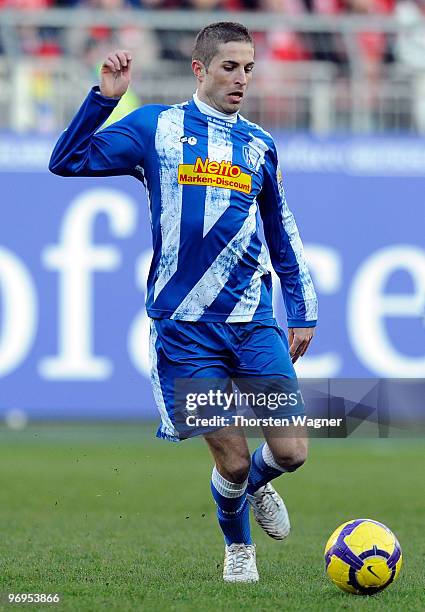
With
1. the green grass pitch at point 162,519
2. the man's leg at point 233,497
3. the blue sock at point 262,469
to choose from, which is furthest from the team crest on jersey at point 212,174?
the green grass pitch at point 162,519

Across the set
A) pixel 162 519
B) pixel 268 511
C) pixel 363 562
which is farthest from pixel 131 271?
pixel 363 562

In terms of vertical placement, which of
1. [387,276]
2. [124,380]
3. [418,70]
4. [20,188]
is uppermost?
[418,70]

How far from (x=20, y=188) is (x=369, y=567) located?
7547mm

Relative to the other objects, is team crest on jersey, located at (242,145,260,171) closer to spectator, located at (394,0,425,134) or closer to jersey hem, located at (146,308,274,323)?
jersey hem, located at (146,308,274,323)

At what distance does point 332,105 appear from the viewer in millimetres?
12719

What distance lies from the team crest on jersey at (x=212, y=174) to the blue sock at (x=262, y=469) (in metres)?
1.25

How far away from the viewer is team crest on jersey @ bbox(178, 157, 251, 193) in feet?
18.6

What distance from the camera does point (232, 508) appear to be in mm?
5848

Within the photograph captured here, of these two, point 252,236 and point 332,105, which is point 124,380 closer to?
point 332,105

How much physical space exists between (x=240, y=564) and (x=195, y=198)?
5.47 feet

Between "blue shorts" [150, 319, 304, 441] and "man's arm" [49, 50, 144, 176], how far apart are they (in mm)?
747

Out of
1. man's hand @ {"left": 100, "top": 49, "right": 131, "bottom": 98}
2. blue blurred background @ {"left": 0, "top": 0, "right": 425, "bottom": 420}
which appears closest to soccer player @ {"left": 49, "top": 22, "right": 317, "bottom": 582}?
man's hand @ {"left": 100, "top": 49, "right": 131, "bottom": 98}

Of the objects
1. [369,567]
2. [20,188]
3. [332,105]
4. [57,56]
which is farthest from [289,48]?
[369,567]

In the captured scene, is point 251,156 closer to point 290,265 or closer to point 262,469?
point 290,265
